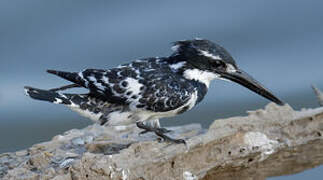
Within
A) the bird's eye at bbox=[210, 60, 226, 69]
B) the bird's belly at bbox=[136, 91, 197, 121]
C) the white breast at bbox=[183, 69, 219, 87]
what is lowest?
the bird's belly at bbox=[136, 91, 197, 121]

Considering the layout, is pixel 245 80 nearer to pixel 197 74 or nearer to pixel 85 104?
pixel 197 74

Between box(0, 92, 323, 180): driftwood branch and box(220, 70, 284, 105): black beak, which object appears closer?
box(0, 92, 323, 180): driftwood branch

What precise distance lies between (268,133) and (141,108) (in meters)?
0.70

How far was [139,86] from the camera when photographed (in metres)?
3.39

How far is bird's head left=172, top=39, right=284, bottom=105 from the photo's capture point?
3381 mm

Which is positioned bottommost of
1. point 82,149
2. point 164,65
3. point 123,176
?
point 123,176

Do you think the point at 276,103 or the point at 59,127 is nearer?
the point at 276,103

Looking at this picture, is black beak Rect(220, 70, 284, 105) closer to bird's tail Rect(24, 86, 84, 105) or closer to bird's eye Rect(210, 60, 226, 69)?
bird's eye Rect(210, 60, 226, 69)

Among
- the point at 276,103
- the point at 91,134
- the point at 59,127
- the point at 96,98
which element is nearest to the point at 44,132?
the point at 59,127

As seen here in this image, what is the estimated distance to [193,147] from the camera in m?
3.46

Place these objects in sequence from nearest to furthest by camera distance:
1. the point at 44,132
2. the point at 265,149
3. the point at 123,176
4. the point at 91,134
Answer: the point at 123,176 < the point at 265,149 < the point at 91,134 < the point at 44,132

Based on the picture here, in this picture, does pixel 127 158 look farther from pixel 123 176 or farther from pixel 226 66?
pixel 226 66

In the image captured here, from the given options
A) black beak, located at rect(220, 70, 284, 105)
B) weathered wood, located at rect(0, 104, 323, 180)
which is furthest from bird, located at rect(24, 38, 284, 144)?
weathered wood, located at rect(0, 104, 323, 180)

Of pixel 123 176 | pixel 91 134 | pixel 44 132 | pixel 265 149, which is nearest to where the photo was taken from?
pixel 123 176
